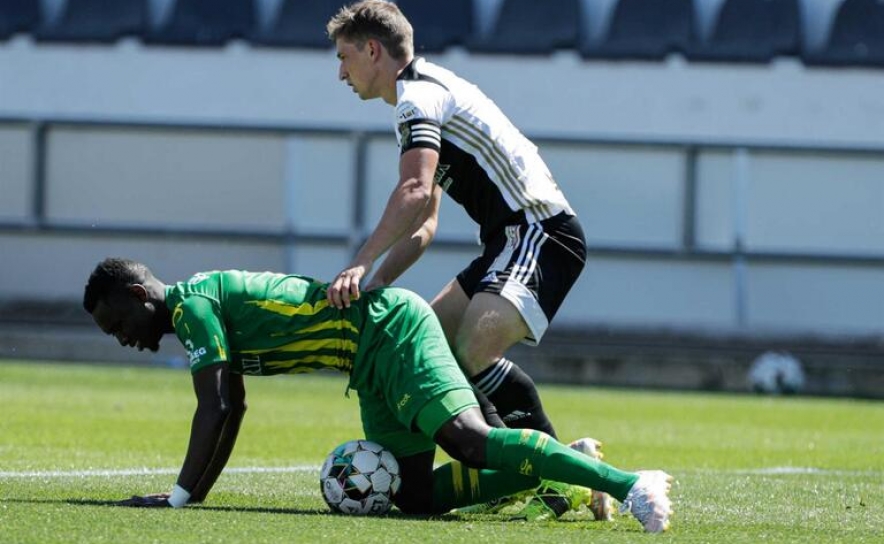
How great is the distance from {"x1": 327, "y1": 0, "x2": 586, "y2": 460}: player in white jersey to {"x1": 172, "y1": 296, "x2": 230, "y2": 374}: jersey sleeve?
2.20 ft

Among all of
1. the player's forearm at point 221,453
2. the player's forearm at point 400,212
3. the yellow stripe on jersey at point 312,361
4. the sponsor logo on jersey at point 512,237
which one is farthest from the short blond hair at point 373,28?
the player's forearm at point 221,453

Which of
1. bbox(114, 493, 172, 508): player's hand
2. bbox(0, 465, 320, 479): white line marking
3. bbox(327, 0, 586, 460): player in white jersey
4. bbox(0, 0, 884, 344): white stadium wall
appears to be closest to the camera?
bbox(114, 493, 172, 508): player's hand

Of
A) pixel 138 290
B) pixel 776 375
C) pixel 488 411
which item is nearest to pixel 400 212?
pixel 488 411

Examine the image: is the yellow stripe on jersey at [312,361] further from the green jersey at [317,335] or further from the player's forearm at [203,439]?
the player's forearm at [203,439]

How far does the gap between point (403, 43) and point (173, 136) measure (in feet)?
50.1

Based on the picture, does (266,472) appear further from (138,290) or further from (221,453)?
(138,290)

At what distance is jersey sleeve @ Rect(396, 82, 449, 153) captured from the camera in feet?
21.6

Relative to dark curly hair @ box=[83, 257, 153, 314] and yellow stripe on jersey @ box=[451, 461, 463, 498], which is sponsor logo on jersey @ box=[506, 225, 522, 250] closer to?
yellow stripe on jersey @ box=[451, 461, 463, 498]

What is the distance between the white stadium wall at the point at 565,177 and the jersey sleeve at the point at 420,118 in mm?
14027

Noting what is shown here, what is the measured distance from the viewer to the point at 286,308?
251 inches

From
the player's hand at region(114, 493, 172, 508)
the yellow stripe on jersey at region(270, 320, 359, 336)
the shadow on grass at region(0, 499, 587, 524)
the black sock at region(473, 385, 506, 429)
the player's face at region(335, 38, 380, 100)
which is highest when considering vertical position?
the player's face at region(335, 38, 380, 100)

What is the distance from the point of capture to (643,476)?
6062 millimetres

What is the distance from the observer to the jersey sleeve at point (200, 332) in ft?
20.4

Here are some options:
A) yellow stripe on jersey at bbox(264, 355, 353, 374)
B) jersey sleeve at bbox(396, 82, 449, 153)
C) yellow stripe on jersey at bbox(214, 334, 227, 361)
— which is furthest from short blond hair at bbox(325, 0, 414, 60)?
yellow stripe on jersey at bbox(214, 334, 227, 361)
